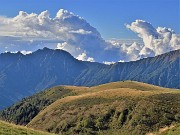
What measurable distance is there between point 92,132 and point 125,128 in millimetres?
13308

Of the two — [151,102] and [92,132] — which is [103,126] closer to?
[92,132]


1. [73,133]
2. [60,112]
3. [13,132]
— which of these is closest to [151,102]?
[73,133]

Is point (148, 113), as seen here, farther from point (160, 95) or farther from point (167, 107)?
point (160, 95)

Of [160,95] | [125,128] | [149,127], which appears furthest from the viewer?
[160,95]

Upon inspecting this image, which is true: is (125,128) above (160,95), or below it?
below

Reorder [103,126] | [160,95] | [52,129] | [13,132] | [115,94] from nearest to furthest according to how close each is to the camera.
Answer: [13,132] → [103,126] → [160,95] → [52,129] → [115,94]

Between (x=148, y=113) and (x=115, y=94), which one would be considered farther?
(x=115, y=94)

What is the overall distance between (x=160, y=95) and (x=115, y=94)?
96.3 feet

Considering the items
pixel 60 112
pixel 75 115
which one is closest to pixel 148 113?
pixel 75 115

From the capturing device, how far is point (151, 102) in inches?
5246

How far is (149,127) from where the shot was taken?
372 ft

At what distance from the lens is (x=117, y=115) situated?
13800 cm

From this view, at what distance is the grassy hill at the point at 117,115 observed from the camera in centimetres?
11738

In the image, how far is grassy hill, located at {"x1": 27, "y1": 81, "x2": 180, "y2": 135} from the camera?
385ft
